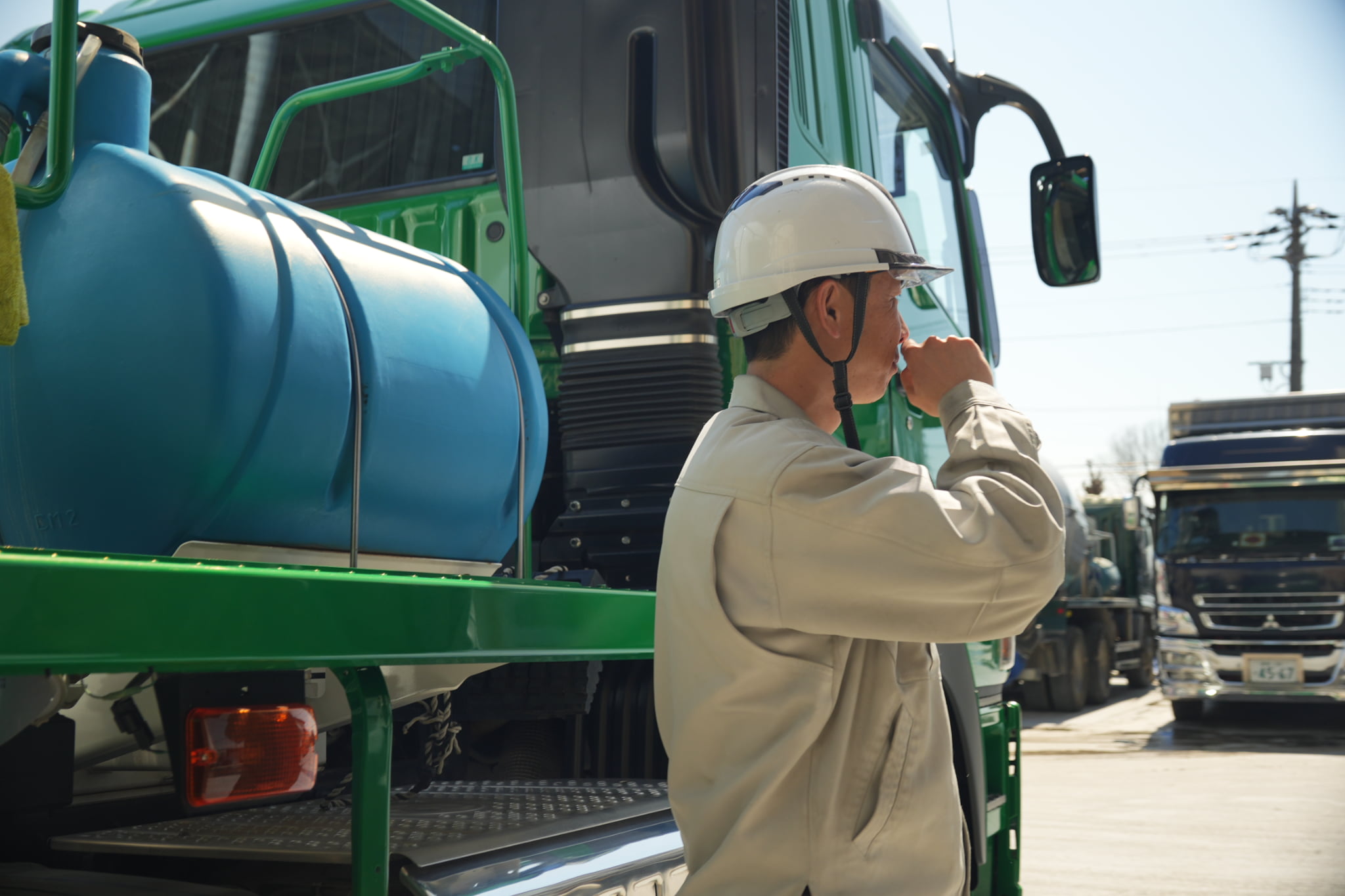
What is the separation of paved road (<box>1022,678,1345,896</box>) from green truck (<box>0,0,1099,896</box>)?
2818mm

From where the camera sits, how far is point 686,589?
5.39 feet

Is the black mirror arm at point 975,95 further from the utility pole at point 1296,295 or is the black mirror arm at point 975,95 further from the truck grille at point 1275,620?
the utility pole at point 1296,295

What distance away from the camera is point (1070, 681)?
15.8m

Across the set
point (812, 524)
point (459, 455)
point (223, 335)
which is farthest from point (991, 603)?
point (223, 335)

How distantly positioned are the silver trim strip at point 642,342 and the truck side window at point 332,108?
69 cm

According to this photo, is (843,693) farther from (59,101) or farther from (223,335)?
(59,101)

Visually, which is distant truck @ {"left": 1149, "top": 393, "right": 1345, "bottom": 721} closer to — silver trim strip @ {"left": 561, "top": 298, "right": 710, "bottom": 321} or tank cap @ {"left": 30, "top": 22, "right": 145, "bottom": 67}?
silver trim strip @ {"left": 561, "top": 298, "right": 710, "bottom": 321}

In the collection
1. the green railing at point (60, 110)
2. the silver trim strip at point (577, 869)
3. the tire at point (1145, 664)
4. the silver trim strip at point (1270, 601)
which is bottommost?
the tire at point (1145, 664)

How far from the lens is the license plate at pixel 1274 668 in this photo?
12.5 meters

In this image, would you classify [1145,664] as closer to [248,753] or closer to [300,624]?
[248,753]

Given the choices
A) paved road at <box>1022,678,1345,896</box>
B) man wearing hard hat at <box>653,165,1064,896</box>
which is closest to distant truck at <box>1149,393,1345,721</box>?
paved road at <box>1022,678,1345,896</box>

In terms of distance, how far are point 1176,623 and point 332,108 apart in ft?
37.7

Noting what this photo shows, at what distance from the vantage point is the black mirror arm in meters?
4.68

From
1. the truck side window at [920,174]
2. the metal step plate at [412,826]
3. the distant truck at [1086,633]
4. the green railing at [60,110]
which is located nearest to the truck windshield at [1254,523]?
the distant truck at [1086,633]
